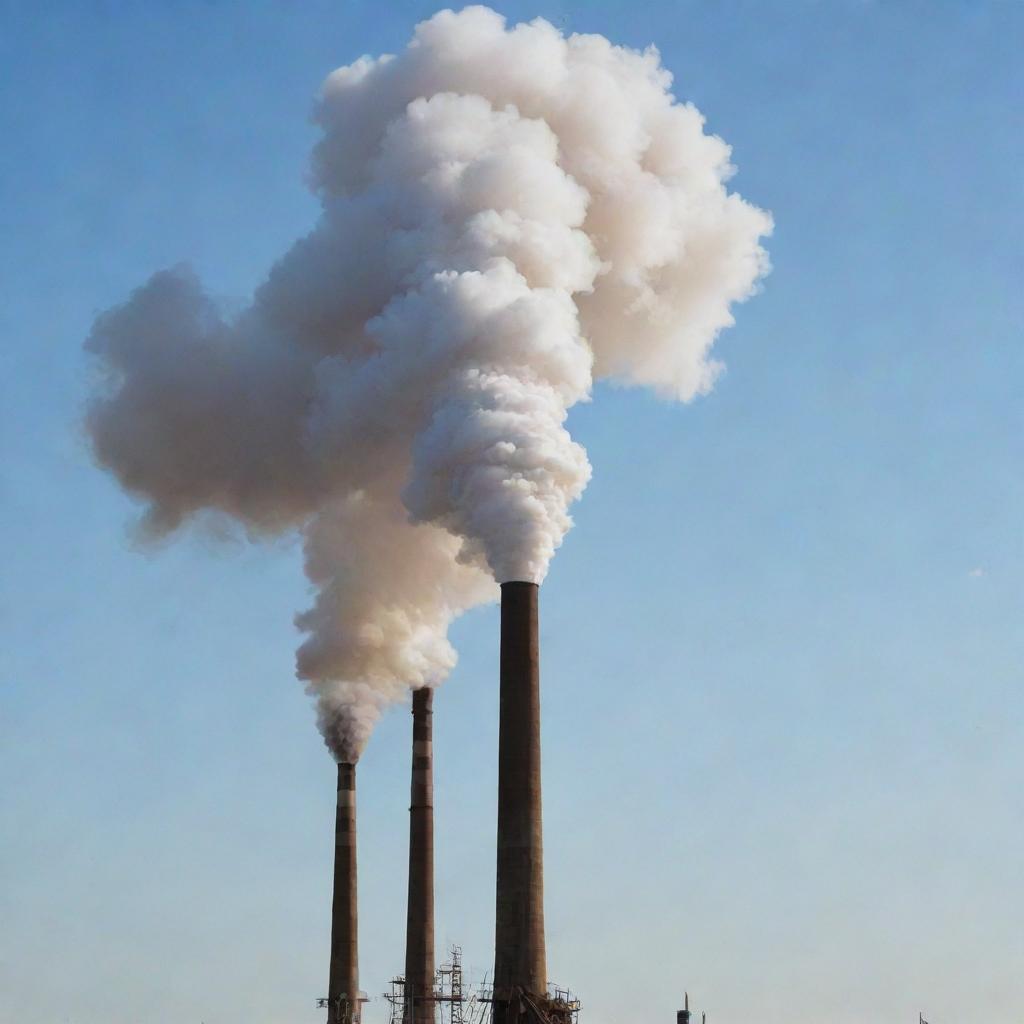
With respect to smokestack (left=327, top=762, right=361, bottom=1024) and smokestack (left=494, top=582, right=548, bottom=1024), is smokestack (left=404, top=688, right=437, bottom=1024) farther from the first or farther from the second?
smokestack (left=494, top=582, right=548, bottom=1024)

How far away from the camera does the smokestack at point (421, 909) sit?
55.1 m

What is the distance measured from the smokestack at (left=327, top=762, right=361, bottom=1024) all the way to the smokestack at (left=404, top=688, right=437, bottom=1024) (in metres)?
1.90

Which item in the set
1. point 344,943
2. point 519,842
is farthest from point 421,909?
point 519,842

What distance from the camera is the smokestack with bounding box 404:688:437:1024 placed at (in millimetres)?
55094

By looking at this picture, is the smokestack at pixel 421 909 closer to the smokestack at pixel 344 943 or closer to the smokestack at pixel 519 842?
the smokestack at pixel 344 943

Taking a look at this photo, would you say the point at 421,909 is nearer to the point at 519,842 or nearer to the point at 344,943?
the point at 344,943

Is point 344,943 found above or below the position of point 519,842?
above

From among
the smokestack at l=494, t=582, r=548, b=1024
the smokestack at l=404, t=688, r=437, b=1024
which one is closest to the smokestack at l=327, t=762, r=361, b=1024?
the smokestack at l=404, t=688, r=437, b=1024

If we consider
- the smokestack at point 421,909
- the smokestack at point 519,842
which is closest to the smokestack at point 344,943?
the smokestack at point 421,909

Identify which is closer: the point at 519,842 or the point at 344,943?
the point at 519,842

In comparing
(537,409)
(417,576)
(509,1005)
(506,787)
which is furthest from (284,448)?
(509,1005)

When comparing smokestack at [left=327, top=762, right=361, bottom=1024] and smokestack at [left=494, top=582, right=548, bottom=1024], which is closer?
smokestack at [left=494, top=582, right=548, bottom=1024]

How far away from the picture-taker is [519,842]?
3591cm

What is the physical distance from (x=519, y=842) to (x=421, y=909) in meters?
21.2
